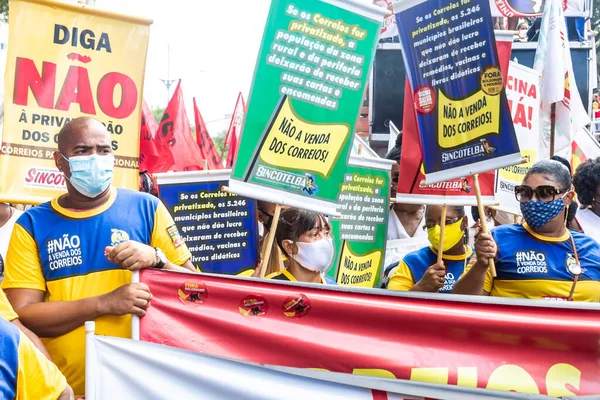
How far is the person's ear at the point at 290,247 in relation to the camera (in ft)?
15.5

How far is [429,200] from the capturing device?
5.48 meters

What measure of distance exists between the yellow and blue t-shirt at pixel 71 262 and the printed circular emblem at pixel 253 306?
19.8 inches

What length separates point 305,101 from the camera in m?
4.92

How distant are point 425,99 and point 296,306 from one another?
6.61ft

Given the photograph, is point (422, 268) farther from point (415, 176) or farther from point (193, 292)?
point (193, 292)

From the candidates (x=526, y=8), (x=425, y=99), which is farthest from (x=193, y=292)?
(x=526, y=8)

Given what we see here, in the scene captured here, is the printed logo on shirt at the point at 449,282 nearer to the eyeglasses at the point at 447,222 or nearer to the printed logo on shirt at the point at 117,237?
the eyeglasses at the point at 447,222

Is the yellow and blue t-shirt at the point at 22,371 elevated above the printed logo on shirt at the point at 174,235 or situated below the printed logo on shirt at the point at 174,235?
below

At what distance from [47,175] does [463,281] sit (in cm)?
234

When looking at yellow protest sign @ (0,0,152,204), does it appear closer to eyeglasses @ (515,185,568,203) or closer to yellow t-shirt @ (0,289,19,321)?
yellow t-shirt @ (0,289,19,321)

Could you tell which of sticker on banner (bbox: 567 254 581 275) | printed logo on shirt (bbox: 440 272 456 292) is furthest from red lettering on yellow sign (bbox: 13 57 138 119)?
sticker on banner (bbox: 567 254 581 275)

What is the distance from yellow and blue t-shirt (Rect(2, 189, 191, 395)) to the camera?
11.7ft

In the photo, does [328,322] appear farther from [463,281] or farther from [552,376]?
[463,281]

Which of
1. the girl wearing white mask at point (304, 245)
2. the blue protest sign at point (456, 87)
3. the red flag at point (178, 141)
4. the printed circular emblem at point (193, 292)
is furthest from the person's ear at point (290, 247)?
the red flag at point (178, 141)
